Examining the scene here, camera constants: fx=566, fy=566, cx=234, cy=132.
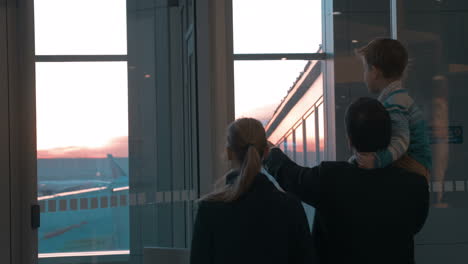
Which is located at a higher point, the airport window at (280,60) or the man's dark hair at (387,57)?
the airport window at (280,60)

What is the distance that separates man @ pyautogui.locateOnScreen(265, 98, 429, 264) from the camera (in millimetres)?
2053

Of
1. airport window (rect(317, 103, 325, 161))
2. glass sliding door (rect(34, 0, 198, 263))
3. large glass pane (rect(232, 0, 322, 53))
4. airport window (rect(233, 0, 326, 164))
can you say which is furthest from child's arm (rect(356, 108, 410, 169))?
large glass pane (rect(232, 0, 322, 53))

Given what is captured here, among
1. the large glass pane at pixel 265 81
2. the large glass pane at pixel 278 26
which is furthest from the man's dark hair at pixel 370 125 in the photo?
the large glass pane at pixel 265 81

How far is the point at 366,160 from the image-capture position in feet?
6.82

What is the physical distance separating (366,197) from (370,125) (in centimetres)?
26

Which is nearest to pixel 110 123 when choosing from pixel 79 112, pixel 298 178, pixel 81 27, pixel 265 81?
pixel 79 112

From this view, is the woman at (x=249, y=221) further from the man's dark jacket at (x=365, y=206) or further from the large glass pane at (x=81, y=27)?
the large glass pane at (x=81, y=27)

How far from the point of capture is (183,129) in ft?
10.1

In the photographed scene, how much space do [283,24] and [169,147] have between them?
3.86m

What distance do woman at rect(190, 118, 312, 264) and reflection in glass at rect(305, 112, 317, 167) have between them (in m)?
3.70

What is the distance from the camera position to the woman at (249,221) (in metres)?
2.09

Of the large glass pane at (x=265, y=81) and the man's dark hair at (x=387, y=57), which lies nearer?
the man's dark hair at (x=387, y=57)

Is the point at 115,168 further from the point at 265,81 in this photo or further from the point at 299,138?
the point at 265,81

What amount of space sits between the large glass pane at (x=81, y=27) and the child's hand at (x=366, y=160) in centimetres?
157
